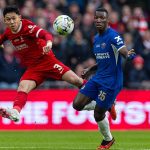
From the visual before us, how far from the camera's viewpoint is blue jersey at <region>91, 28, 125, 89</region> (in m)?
13.3

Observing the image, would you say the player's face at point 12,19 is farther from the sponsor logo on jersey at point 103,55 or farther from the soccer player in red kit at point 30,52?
the sponsor logo on jersey at point 103,55

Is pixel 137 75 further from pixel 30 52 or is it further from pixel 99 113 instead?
pixel 99 113

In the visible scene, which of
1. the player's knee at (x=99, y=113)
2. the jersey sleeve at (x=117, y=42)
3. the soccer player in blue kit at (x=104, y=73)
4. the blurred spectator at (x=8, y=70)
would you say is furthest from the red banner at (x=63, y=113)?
the jersey sleeve at (x=117, y=42)

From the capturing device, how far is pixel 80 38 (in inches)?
860

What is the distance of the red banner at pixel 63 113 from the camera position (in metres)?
20.5

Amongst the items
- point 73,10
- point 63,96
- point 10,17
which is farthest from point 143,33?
point 10,17

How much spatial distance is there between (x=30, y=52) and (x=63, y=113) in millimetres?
6322

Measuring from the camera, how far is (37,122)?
20.5m

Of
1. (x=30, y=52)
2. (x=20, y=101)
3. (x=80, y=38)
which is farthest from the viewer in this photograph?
(x=80, y=38)

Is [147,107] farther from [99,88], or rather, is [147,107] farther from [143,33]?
[99,88]

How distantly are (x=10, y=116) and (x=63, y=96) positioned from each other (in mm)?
7885

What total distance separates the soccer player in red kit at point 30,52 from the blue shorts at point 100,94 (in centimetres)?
114

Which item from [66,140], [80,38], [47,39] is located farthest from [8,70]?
[47,39]

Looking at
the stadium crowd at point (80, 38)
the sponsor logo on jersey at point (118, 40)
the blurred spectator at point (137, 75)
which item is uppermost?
the sponsor logo on jersey at point (118, 40)
